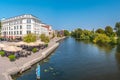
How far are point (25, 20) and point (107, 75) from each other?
73.8 m

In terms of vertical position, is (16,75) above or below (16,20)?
below

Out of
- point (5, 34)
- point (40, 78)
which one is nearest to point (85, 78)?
point (40, 78)

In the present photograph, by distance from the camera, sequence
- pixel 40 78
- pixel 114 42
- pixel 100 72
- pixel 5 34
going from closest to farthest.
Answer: pixel 40 78 < pixel 100 72 < pixel 114 42 < pixel 5 34

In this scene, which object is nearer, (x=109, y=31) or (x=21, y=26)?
(x=21, y=26)

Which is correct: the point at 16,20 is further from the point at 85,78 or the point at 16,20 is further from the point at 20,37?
the point at 85,78

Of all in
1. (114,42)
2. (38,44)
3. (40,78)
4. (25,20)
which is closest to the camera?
(40,78)

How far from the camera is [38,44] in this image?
5325 cm

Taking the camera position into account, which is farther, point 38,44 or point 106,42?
point 106,42

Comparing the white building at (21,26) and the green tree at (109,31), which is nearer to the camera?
the white building at (21,26)

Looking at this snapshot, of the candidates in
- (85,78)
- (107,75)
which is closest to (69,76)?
(85,78)

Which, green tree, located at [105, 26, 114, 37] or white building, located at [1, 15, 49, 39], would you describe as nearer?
white building, located at [1, 15, 49, 39]

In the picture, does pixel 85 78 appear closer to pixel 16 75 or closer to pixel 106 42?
pixel 16 75

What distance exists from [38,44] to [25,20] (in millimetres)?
44744

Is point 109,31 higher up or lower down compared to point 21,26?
lower down
